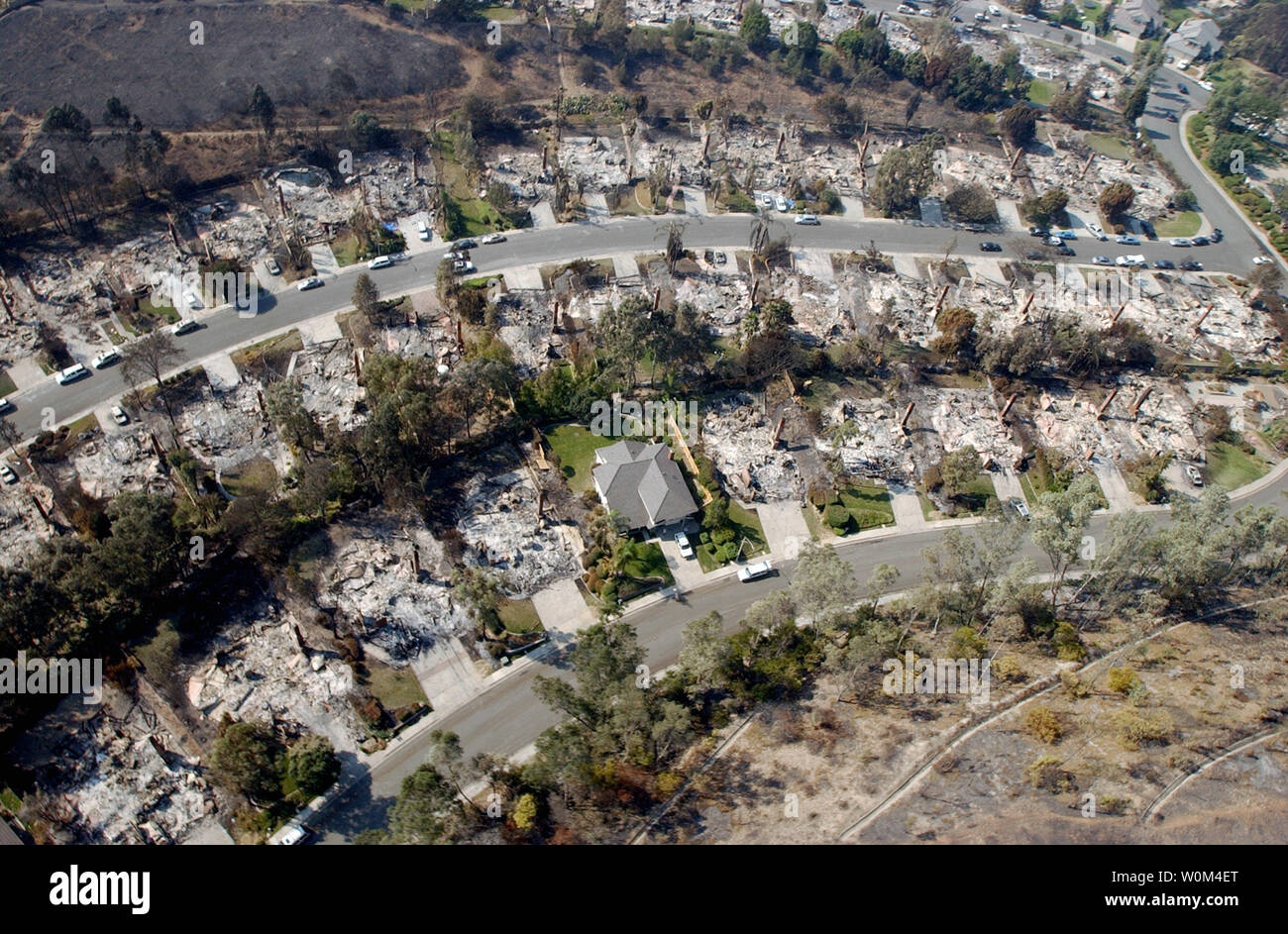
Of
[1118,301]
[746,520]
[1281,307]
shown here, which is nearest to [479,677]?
[746,520]

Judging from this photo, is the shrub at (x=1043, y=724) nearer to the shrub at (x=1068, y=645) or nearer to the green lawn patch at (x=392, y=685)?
the shrub at (x=1068, y=645)

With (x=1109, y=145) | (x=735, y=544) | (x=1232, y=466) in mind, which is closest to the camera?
(x=735, y=544)

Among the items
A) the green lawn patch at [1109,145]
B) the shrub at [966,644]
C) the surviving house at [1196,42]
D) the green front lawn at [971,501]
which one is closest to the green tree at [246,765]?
the shrub at [966,644]

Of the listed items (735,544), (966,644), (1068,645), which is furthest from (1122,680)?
(735,544)

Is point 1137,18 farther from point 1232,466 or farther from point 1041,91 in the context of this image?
point 1232,466

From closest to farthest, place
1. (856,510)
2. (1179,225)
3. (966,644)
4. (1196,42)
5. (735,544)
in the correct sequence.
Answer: (966,644)
(735,544)
(856,510)
(1179,225)
(1196,42)

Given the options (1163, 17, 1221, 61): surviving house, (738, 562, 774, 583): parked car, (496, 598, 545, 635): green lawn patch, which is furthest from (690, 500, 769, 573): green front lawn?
(1163, 17, 1221, 61): surviving house
